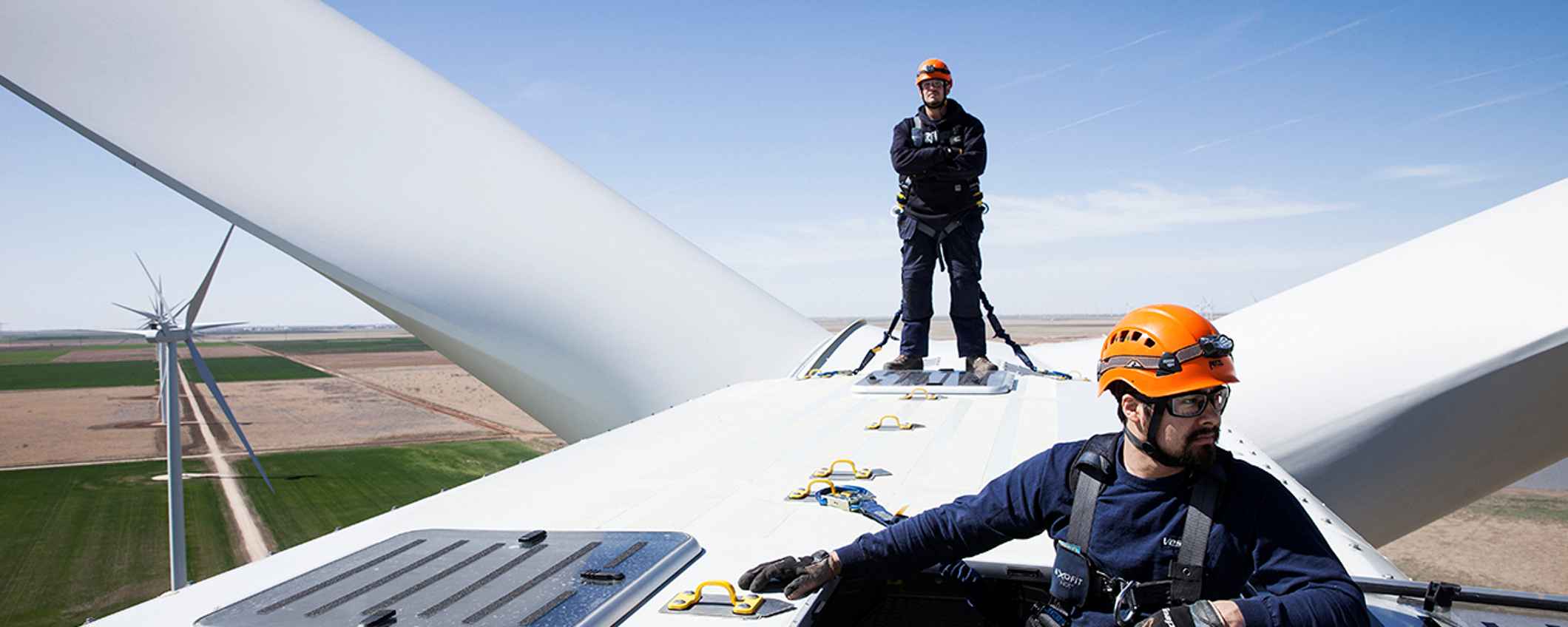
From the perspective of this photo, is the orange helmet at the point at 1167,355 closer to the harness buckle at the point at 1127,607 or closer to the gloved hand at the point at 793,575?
the harness buckle at the point at 1127,607

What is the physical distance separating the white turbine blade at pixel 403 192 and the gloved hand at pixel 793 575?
410 cm

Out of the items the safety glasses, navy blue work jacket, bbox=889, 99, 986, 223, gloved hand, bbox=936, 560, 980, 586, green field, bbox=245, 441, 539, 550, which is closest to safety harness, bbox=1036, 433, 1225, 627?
the safety glasses

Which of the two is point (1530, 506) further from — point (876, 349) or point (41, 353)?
point (41, 353)

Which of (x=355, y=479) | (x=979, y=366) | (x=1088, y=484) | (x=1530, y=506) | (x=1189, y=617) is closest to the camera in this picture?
(x=1189, y=617)

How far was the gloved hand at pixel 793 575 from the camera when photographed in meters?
2.45

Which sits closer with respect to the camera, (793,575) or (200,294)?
(793,575)

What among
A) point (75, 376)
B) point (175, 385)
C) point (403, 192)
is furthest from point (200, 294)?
point (75, 376)

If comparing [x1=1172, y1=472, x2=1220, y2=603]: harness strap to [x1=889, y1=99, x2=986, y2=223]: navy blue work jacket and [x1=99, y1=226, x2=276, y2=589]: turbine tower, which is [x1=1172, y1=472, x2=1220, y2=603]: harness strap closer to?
[x1=889, y1=99, x2=986, y2=223]: navy blue work jacket

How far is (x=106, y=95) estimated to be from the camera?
523 cm

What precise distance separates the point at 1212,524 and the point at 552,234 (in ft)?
17.0

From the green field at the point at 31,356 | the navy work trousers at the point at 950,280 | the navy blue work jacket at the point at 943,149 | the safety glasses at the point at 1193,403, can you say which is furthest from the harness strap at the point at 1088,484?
the green field at the point at 31,356

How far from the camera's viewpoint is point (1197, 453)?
229 centimetres

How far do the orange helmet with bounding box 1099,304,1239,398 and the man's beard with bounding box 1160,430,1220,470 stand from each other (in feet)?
0.40

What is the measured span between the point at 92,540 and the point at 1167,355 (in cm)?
5564
